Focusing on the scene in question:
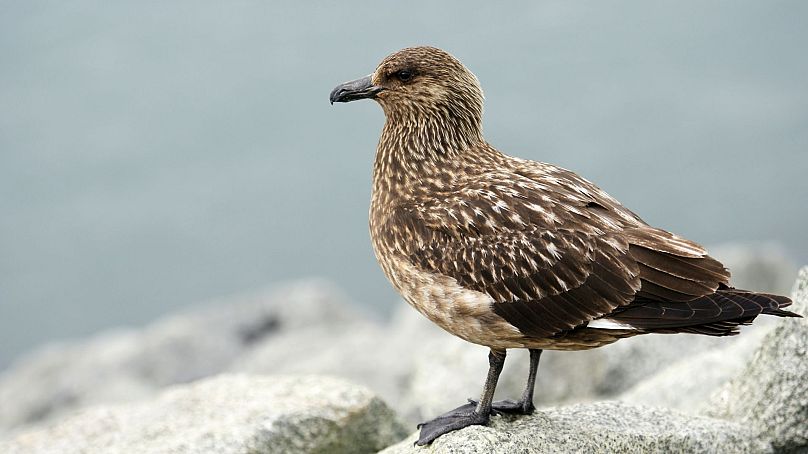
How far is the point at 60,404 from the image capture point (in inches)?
633

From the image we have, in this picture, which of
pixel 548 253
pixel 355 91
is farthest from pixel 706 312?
pixel 355 91

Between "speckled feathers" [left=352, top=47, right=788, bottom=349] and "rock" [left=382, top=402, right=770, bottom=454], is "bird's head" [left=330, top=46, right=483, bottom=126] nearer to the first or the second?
"speckled feathers" [left=352, top=47, right=788, bottom=349]

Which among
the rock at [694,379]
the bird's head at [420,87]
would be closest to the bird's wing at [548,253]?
the bird's head at [420,87]

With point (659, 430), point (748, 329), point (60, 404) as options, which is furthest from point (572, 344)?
point (60, 404)

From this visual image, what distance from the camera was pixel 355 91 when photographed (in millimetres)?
7602

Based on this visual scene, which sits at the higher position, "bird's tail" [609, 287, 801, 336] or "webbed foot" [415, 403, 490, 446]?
"bird's tail" [609, 287, 801, 336]

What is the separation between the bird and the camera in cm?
634

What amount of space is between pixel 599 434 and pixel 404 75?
9.11ft

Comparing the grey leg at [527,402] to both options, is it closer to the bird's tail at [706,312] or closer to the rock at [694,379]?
the bird's tail at [706,312]

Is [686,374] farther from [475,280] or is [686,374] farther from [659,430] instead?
[475,280]

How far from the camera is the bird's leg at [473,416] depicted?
687cm

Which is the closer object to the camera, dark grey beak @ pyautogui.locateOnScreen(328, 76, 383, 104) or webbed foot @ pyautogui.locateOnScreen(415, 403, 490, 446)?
webbed foot @ pyautogui.locateOnScreen(415, 403, 490, 446)

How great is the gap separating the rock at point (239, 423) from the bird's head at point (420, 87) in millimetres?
2334

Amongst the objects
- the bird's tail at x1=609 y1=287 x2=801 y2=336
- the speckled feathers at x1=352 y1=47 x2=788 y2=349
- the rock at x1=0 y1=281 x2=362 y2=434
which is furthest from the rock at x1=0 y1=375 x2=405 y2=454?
the rock at x1=0 y1=281 x2=362 y2=434
